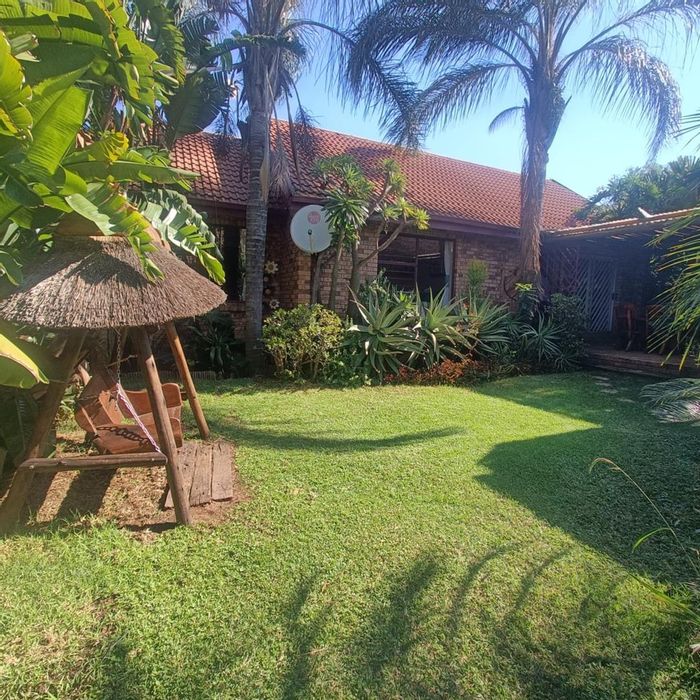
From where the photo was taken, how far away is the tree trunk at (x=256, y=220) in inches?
304

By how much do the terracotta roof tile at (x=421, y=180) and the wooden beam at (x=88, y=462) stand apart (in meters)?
7.24

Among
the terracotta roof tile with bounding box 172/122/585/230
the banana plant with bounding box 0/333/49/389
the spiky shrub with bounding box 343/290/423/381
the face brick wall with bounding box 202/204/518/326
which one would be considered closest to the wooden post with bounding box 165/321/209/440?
the banana plant with bounding box 0/333/49/389

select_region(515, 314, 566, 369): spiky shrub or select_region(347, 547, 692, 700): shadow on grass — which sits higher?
select_region(515, 314, 566, 369): spiky shrub

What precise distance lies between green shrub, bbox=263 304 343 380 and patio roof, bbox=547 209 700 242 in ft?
22.3

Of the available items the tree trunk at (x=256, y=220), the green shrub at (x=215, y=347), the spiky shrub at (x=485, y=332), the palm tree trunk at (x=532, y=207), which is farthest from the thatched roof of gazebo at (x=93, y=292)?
the palm tree trunk at (x=532, y=207)

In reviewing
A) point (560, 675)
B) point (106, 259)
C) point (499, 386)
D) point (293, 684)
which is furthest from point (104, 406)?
point (499, 386)

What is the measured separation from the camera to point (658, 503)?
375 centimetres

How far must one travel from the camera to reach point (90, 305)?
2.84 metres

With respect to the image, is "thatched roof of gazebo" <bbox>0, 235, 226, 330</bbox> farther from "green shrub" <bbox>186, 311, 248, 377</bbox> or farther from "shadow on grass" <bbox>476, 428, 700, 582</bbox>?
"green shrub" <bbox>186, 311, 248, 377</bbox>

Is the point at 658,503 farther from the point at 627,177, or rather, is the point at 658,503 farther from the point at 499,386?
the point at 627,177

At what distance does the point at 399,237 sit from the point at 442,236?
3.96 feet

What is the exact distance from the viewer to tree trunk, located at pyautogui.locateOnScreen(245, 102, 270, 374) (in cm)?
773

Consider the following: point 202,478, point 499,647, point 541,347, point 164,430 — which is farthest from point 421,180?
point 499,647

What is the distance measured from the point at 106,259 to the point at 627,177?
15131 millimetres
